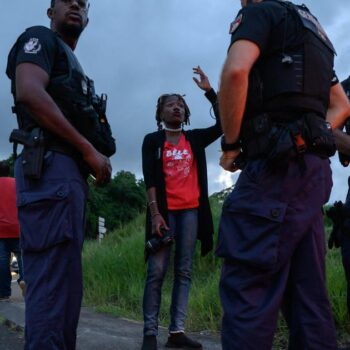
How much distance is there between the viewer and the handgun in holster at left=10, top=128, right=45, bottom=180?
8.29 feet

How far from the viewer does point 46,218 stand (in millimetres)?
2463

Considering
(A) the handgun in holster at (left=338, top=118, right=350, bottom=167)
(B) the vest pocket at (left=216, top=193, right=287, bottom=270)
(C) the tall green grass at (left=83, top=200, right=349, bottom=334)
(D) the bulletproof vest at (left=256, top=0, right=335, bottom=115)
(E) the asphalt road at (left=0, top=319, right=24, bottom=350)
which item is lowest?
(E) the asphalt road at (left=0, top=319, right=24, bottom=350)

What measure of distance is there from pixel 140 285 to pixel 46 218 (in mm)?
4991

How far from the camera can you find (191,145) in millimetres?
4555

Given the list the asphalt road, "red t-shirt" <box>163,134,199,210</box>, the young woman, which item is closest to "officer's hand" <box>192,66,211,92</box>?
the young woman

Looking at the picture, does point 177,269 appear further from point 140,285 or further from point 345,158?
point 140,285

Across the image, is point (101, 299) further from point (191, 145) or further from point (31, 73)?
point (31, 73)

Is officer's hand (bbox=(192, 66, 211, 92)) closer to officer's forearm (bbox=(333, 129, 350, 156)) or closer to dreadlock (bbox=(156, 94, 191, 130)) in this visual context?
dreadlock (bbox=(156, 94, 191, 130))

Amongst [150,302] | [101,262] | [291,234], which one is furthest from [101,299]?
[291,234]

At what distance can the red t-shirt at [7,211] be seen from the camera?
7477mm

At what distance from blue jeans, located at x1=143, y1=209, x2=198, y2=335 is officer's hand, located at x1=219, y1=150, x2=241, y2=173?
188 centimetres

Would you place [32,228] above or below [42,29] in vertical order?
below

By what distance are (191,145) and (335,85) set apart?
201cm

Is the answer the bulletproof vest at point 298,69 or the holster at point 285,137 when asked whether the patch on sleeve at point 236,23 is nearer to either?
the bulletproof vest at point 298,69
